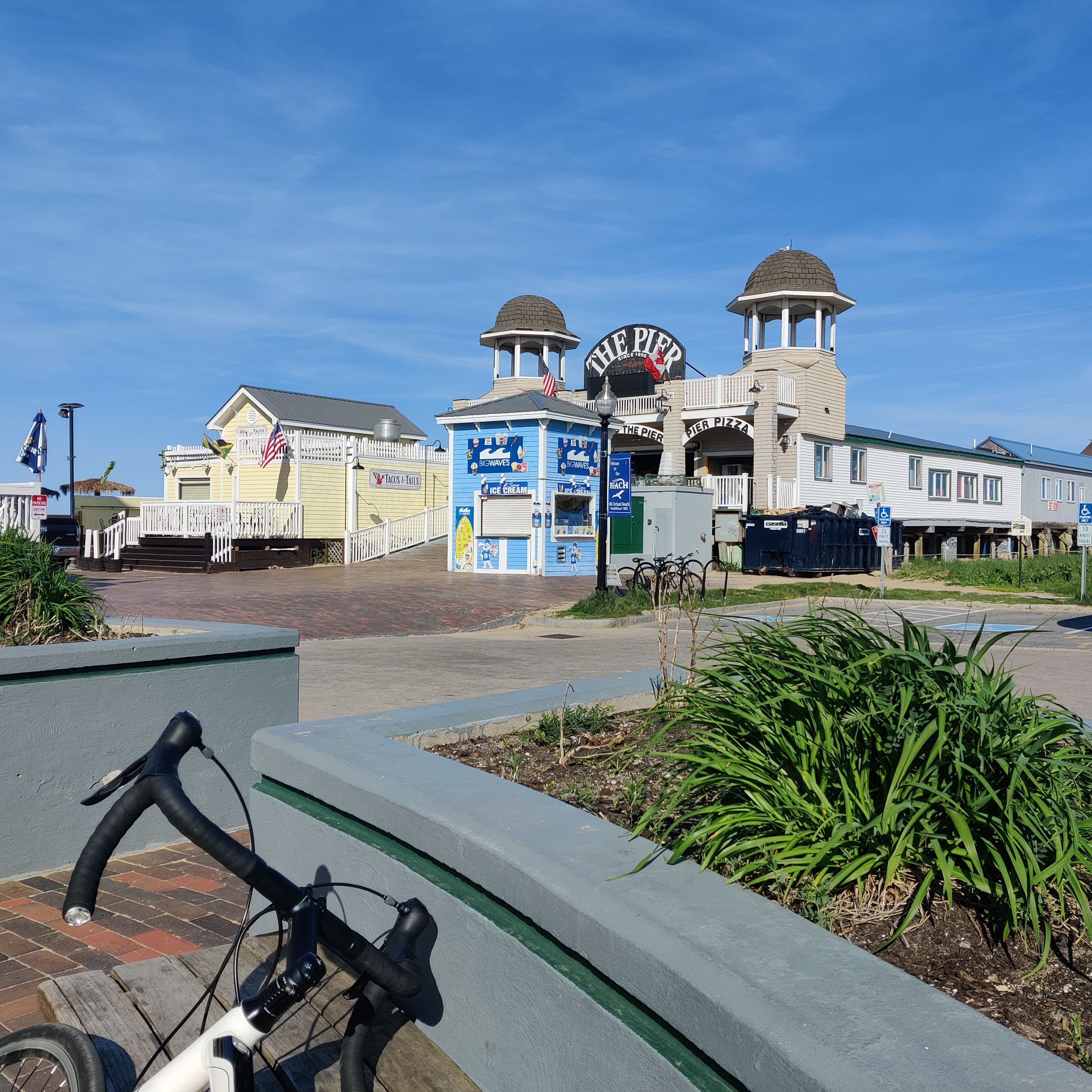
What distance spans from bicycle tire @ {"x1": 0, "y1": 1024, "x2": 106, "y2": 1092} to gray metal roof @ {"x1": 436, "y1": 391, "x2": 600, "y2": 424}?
26.3 metres

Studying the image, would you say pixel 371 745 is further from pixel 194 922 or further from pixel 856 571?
pixel 856 571

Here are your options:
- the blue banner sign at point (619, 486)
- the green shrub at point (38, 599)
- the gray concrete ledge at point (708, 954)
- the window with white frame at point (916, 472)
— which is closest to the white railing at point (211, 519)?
the blue banner sign at point (619, 486)

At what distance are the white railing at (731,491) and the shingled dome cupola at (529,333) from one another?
27.6 feet

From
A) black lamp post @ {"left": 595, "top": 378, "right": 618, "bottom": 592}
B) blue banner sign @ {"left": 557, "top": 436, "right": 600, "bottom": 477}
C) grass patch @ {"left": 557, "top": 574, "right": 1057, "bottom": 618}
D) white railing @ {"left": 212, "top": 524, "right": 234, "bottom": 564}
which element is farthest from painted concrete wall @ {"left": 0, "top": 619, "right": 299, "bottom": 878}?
white railing @ {"left": 212, "top": 524, "right": 234, "bottom": 564}

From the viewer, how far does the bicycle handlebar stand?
1.63m

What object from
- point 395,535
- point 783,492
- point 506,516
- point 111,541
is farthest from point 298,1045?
point 783,492

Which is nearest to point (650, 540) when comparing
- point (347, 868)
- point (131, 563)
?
point (131, 563)

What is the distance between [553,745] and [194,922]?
5.23ft

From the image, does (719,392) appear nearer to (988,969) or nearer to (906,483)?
(906,483)

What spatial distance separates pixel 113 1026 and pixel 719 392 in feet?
109

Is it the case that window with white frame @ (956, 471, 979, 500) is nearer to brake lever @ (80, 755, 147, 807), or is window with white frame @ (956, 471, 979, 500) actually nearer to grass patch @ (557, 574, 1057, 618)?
grass patch @ (557, 574, 1057, 618)

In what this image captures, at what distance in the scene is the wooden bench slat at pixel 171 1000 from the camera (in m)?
2.55

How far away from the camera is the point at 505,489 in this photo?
2886 centimetres

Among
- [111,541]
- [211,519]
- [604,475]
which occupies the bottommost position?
[111,541]
